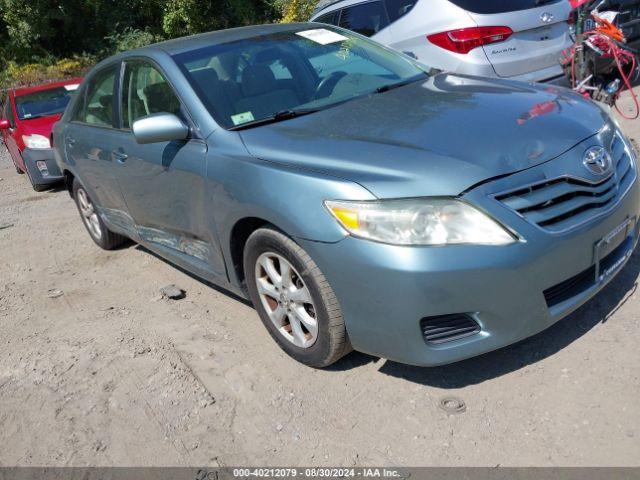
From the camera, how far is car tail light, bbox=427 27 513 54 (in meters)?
5.88

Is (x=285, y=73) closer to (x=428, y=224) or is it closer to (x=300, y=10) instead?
(x=428, y=224)

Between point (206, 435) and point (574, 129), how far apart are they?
2227 millimetres

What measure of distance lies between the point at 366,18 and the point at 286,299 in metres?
4.89

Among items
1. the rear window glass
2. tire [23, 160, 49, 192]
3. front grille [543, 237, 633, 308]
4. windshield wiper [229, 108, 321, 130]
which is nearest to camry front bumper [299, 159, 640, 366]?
front grille [543, 237, 633, 308]

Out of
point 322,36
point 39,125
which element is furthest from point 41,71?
point 322,36

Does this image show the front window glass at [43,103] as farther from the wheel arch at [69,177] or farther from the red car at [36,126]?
the wheel arch at [69,177]

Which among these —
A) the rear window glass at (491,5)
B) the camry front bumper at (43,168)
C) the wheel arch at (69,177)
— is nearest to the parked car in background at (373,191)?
the wheel arch at (69,177)

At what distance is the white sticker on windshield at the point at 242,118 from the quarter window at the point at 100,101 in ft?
4.81

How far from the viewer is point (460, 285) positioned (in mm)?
2641

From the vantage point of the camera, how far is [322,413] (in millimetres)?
3018

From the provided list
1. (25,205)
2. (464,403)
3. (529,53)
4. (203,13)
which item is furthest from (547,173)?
(203,13)

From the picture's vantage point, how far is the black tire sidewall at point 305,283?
298 cm

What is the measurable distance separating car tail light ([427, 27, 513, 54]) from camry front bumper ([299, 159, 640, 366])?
338 cm

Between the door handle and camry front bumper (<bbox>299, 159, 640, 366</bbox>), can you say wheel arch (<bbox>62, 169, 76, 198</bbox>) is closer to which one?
the door handle
